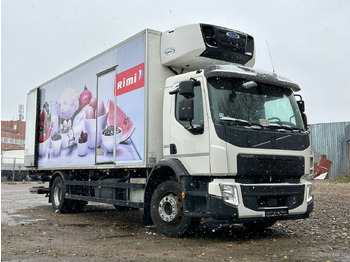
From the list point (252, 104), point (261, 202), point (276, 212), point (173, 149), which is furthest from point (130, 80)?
point (276, 212)

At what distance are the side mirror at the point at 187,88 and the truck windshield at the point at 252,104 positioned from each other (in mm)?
302

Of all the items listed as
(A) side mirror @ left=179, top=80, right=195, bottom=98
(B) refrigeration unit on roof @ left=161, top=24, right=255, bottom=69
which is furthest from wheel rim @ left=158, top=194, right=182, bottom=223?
(B) refrigeration unit on roof @ left=161, top=24, right=255, bottom=69

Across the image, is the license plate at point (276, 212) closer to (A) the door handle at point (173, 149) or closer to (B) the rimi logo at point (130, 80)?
(A) the door handle at point (173, 149)

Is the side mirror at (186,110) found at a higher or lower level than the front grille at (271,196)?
higher

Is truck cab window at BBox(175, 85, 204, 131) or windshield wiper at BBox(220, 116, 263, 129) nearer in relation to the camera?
windshield wiper at BBox(220, 116, 263, 129)

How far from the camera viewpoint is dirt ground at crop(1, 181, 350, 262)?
545 cm

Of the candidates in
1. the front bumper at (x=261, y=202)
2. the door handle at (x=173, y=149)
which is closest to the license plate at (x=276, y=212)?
the front bumper at (x=261, y=202)

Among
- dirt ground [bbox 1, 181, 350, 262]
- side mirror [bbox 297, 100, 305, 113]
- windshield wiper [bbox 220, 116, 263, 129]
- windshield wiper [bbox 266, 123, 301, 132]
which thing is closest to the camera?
dirt ground [bbox 1, 181, 350, 262]

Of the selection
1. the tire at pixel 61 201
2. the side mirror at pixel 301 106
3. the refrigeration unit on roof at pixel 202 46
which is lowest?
the tire at pixel 61 201

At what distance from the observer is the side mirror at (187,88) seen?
6.55 meters

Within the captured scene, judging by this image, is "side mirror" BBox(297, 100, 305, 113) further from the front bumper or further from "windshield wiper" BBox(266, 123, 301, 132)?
the front bumper

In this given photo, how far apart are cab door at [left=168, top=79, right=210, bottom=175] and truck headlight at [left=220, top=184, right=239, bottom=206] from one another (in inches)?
14.5

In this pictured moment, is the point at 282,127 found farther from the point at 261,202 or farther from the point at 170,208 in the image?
the point at 170,208

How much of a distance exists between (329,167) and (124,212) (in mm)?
22566
